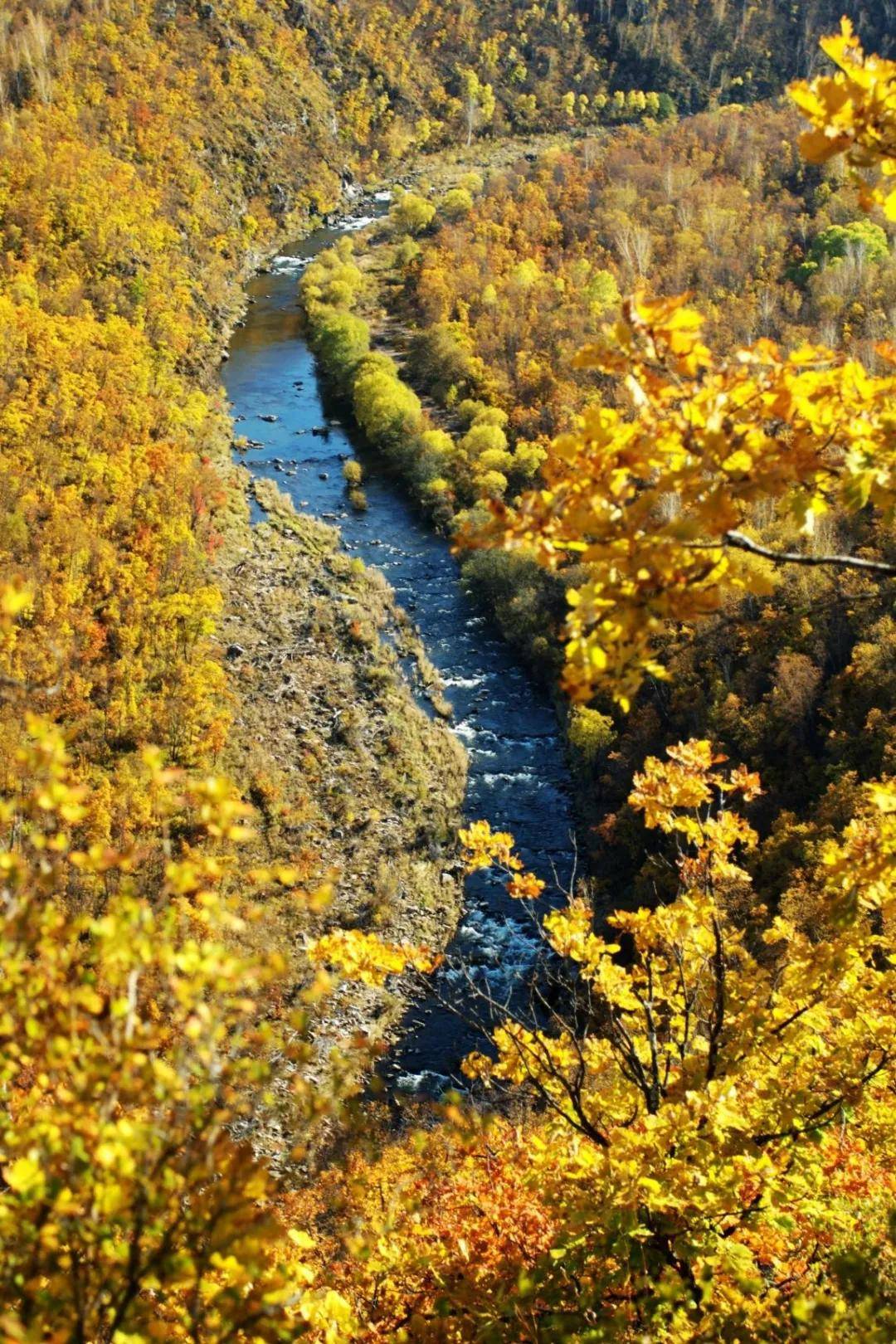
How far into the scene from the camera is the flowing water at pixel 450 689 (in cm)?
2466

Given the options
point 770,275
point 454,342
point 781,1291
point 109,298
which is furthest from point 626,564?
point 770,275

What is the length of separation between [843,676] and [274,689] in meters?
17.2

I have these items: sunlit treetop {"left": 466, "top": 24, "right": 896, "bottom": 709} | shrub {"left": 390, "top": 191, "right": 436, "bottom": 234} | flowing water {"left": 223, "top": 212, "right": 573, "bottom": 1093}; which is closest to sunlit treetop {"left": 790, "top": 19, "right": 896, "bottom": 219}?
sunlit treetop {"left": 466, "top": 24, "right": 896, "bottom": 709}

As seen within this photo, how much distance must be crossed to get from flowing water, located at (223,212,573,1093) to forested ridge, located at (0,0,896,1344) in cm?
79

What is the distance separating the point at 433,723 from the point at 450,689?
2.52 metres

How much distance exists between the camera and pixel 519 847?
28.5 meters

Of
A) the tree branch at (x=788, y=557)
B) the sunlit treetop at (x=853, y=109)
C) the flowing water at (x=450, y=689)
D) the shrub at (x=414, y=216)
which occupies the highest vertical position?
the sunlit treetop at (x=853, y=109)

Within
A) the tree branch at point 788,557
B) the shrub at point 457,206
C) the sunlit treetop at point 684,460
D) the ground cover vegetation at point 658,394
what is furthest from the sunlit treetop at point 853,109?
the shrub at point 457,206

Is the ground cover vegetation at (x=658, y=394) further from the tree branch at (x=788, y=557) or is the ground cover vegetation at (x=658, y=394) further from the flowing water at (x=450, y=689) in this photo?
the flowing water at (x=450, y=689)

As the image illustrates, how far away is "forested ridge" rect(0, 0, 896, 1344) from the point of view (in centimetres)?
324

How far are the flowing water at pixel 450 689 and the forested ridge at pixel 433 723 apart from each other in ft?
2.59

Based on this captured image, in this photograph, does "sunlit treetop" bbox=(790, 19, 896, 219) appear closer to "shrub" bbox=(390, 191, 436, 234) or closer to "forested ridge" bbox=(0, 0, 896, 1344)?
"forested ridge" bbox=(0, 0, 896, 1344)

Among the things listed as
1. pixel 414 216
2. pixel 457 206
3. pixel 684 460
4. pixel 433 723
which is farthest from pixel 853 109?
pixel 457 206

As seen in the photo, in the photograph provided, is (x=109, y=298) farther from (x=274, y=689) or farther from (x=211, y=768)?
(x=211, y=768)
